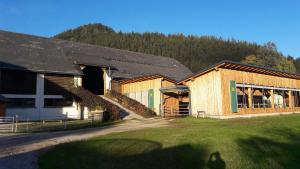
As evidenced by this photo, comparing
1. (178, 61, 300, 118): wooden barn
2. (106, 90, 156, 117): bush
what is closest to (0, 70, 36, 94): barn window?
(106, 90, 156, 117): bush

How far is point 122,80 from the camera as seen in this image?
34.3m

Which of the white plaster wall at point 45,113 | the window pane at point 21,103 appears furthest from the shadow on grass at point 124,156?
the window pane at point 21,103

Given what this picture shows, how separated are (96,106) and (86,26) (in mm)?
116920

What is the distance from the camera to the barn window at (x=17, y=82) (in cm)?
2608

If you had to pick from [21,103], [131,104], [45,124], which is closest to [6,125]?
[45,124]

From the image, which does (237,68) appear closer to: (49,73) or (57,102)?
(57,102)

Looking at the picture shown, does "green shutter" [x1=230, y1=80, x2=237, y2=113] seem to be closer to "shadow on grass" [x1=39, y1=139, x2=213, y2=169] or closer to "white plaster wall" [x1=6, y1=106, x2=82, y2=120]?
"white plaster wall" [x1=6, y1=106, x2=82, y2=120]

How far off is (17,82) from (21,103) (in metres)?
1.89

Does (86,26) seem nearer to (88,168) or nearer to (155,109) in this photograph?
(155,109)

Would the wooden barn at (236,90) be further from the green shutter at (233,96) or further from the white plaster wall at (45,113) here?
the white plaster wall at (45,113)

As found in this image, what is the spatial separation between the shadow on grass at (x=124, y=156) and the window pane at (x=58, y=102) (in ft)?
57.7

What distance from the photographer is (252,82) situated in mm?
27781

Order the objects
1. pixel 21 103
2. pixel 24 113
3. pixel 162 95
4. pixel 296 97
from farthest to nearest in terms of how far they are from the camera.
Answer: pixel 296 97
pixel 162 95
pixel 21 103
pixel 24 113

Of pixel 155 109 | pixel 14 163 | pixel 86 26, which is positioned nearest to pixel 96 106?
pixel 155 109
